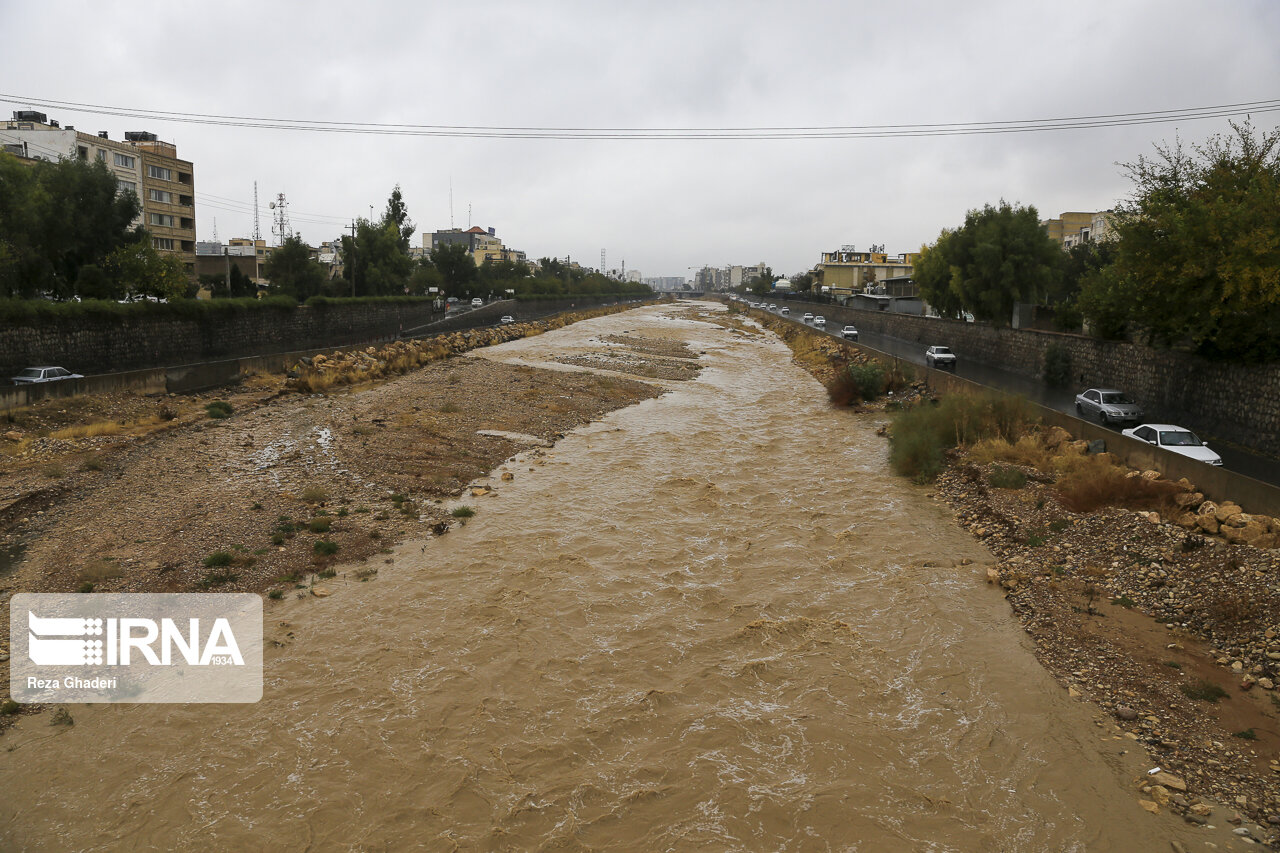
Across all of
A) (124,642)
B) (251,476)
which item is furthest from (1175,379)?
(124,642)

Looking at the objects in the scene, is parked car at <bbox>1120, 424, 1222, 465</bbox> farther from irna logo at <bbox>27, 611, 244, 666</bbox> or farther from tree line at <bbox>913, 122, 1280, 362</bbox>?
irna logo at <bbox>27, 611, 244, 666</bbox>

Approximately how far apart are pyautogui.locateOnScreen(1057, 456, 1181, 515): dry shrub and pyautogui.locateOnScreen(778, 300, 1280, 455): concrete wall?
717 centimetres

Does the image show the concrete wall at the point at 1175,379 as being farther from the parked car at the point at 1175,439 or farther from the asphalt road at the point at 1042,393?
the parked car at the point at 1175,439

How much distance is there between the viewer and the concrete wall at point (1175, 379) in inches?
816

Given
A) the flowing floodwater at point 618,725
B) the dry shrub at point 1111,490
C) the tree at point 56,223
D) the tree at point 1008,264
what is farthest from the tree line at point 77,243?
the tree at point 1008,264

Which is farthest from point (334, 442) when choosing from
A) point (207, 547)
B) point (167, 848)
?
point (167, 848)

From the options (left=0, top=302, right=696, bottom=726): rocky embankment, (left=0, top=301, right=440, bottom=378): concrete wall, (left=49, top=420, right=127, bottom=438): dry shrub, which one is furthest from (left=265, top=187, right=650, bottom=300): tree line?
(left=49, top=420, right=127, bottom=438): dry shrub

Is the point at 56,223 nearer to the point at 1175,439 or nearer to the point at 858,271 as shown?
the point at 1175,439

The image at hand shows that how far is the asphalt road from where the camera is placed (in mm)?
18750

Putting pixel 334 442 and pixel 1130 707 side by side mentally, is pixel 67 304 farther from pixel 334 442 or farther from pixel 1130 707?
pixel 1130 707

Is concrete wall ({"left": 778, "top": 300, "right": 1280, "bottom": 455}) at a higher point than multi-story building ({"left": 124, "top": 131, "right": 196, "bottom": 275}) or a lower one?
lower

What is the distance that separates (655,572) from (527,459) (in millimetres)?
9342

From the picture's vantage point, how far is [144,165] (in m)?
69.7

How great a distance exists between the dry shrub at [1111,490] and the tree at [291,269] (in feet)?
206
